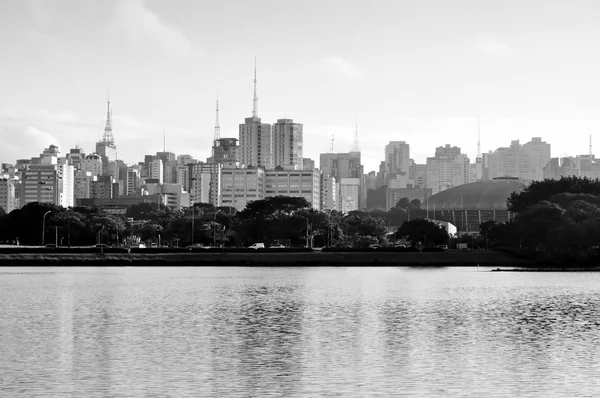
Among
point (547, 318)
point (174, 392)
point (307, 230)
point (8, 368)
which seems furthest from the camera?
point (307, 230)

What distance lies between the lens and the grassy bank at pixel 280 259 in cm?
15600

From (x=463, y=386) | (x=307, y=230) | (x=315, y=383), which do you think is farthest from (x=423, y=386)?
(x=307, y=230)

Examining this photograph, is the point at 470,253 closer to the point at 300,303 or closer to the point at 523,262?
the point at 523,262

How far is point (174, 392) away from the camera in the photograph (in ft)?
118

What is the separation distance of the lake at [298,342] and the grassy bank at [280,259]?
2488 inches

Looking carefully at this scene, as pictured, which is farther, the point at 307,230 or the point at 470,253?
the point at 307,230

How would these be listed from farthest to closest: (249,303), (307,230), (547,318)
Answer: (307,230) < (249,303) < (547,318)

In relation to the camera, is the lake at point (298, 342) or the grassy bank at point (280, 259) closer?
the lake at point (298, 342)

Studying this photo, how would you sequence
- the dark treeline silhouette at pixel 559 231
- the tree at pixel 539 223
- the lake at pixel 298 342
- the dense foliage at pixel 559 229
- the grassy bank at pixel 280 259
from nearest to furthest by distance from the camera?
the lake at pixel 298 342, the dense foliage at pixel 559 229, the dark treeline silhouette at pixel 559 231, the tree at pixel 539 223, the grassy bank at pixel 280 259

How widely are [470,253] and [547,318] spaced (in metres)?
97.2

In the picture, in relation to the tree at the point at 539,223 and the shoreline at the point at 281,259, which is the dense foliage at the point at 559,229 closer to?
the tree at the point at 539,223

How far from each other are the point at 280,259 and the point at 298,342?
10840 centimetres

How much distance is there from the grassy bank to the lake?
63.2 m

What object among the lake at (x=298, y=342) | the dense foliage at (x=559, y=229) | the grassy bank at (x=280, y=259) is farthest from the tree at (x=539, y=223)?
the lake at (x=298, y=342)
